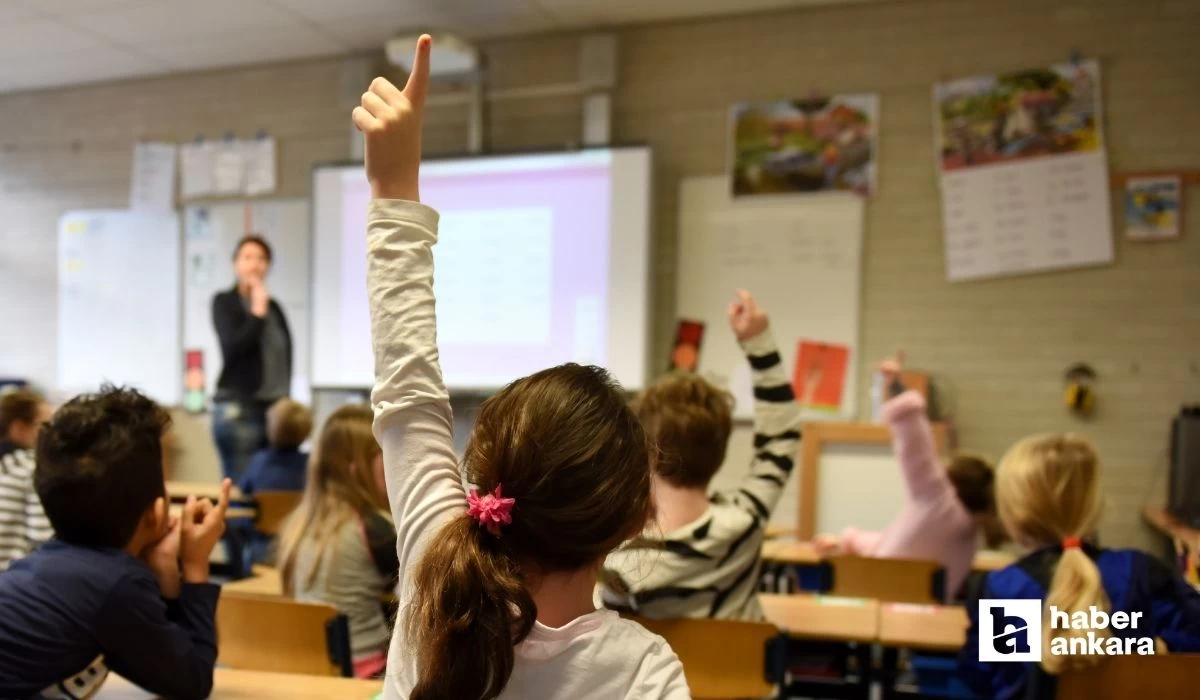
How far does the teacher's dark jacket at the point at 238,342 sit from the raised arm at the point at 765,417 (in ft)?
10.7

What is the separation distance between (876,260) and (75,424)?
3.55 meters

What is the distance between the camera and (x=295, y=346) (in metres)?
5.37

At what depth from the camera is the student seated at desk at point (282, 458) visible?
12.1 feet

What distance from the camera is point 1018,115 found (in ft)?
13.1

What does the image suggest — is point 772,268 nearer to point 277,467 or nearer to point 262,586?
point 277,467

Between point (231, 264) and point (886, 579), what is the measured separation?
4.37m

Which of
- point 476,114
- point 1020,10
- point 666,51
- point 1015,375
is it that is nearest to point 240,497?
point 476,114

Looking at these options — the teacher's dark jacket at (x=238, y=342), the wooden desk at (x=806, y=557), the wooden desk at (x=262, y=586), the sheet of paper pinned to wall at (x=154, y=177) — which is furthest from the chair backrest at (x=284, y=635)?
the sheet of paper pinned to wall at (x=154, y=177)

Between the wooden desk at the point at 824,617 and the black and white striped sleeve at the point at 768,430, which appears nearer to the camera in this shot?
the black and white striped sleeve at the point at 768,430

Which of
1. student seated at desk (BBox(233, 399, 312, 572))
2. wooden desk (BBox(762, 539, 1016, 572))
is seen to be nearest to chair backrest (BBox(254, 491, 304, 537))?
student seated at desk (BBox(233, 399, 312, 572))

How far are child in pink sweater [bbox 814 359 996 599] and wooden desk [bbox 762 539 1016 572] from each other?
0.49ft

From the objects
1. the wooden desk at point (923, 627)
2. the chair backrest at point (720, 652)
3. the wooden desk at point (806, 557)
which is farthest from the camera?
the wooden desk at point (806, 557)

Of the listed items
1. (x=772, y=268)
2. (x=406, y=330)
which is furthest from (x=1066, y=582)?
(x=772, y=268)

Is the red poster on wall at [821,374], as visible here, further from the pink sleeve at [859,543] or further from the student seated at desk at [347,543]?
the student seated at desk at [347,543]
